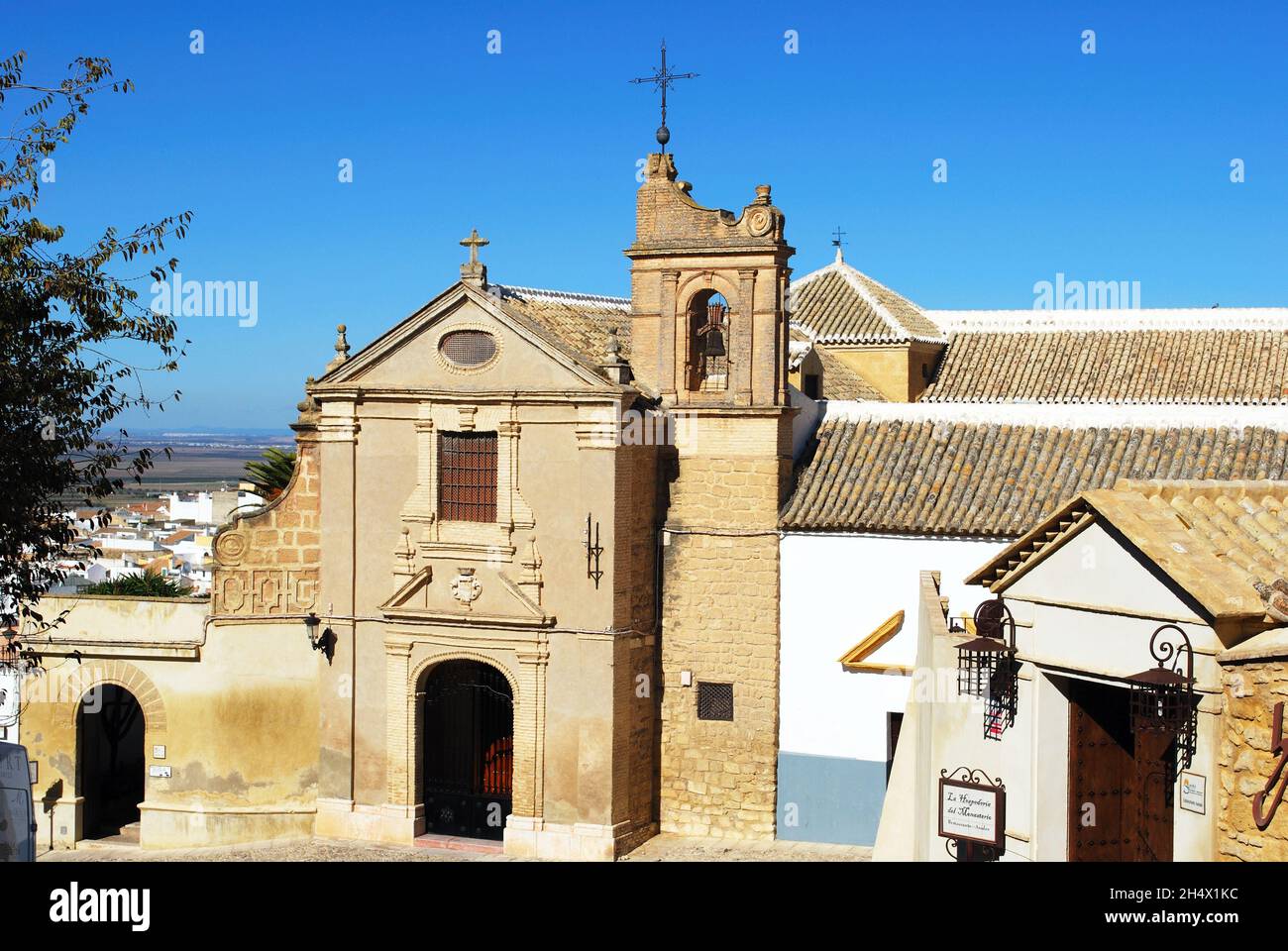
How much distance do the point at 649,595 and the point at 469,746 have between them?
3.69 m

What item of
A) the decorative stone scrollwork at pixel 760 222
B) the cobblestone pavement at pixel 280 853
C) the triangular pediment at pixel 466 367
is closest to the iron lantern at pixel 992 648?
the triangular pediment at pixel 466 367

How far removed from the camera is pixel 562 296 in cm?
2661

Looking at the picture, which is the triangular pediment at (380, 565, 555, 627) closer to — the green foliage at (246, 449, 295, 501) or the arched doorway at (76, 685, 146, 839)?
the arched doorway at (76, 685, 146, 839)

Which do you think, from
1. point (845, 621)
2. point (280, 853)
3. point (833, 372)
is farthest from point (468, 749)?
point (833, 372)

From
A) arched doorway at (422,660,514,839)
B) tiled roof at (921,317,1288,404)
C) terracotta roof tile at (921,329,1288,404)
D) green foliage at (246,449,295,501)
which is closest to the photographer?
arched doorway at (422,660,514,839)

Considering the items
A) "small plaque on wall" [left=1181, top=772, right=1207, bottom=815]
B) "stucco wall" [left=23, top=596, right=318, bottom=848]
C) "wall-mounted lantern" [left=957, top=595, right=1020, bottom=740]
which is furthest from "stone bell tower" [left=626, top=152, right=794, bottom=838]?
"small plaque on wall" [left=1181, top=772, right=1207, bottom=815]

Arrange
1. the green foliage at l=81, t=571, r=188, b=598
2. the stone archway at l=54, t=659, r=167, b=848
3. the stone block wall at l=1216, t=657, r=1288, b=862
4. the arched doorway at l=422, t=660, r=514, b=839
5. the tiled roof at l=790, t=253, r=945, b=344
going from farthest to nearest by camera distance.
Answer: the tiled roof at l=790, t=253, r=945, b=344, the green foliage at l=81, t=571, r=188, b=598, the stone archway at l=54, t=659, r=167, b=848, the arched doorway at l=422, t=660, r=514, b=839, the stone block wall at l=1216, t=657, r=1288, b=862

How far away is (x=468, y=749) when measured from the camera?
24.5 m

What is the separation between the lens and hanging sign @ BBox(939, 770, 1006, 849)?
46.2ft

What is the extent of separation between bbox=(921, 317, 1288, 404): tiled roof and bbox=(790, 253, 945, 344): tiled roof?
4.15ft

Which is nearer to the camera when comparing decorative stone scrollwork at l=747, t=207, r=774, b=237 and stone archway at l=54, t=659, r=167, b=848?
decorative stone scrollwork at l=747, t=207, r=774, b=237
